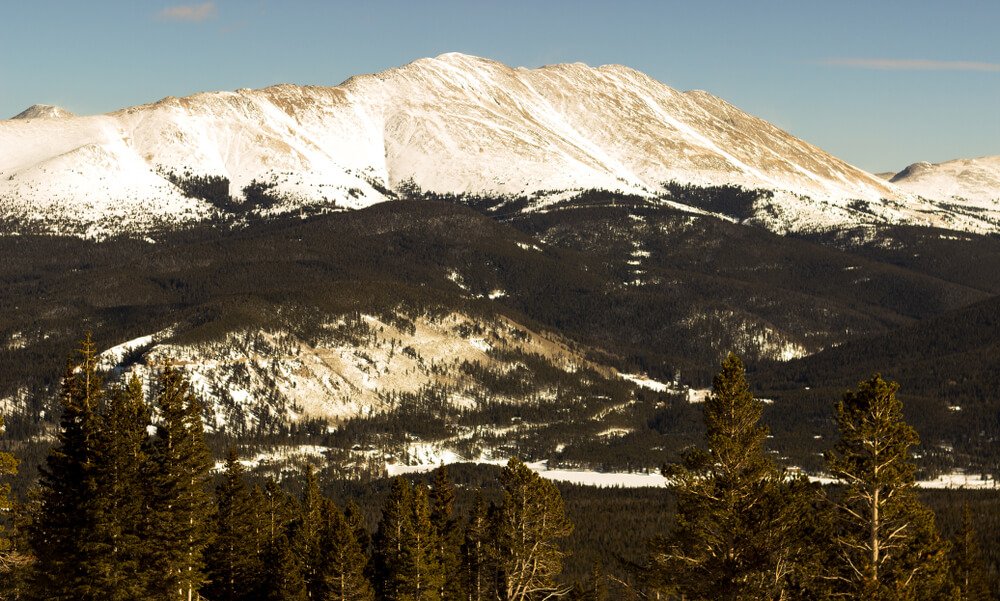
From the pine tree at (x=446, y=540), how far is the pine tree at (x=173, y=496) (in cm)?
3762

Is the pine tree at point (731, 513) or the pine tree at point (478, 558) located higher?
the pine tree at point (731, 513)

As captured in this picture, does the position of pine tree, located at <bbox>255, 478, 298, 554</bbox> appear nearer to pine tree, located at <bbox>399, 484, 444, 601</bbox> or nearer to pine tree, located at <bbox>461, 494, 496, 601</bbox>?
pine tree, located at <bbox>399, 484, 444, 601</bbox>

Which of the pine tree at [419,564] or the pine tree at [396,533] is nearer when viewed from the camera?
the pine tree at [419,564]

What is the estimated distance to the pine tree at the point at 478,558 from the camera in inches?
4808

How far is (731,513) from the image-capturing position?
66875 mm

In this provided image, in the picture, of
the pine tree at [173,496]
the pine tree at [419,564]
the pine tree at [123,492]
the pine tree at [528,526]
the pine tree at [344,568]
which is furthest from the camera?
the pine tree at [419,564]

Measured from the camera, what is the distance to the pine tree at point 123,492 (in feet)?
262

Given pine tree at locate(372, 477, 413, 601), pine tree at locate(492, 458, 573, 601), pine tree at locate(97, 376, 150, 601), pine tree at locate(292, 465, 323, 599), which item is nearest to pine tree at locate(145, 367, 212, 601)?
pine tree at locate(97, 376, 150, 601)

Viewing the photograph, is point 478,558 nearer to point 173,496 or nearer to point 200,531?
point 200,531

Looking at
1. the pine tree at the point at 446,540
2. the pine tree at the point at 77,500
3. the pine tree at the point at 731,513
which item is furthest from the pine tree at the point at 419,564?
the pine tree at the point at 731,513

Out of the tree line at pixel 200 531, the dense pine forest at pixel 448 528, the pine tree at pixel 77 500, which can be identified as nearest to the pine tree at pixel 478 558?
the tree line at pixel 200 531

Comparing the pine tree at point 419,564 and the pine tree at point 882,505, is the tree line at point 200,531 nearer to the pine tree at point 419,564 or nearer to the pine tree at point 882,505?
the pine tree at point 419,564

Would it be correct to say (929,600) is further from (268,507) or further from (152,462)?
(268,507)

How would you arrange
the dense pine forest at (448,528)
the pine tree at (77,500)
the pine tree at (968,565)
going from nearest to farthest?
1. the dense pine forest at (448,528)
2. the pine tree at (77,500)
3. the pine tree at (968,565)
